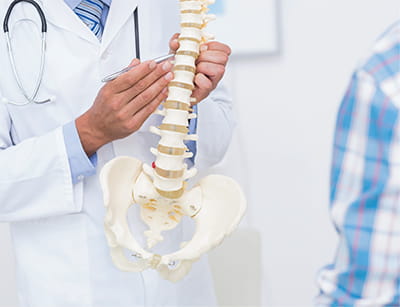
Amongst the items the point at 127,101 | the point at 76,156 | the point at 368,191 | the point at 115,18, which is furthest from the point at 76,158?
the point at 368,191

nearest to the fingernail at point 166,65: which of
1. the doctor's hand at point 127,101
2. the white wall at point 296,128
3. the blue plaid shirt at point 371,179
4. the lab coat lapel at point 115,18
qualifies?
the doctor's hand at point 127,101

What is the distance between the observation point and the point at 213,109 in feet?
3.69

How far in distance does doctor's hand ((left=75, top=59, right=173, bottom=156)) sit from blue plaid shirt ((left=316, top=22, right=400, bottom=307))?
1.46 ft

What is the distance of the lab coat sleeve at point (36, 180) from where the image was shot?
0.99 metres

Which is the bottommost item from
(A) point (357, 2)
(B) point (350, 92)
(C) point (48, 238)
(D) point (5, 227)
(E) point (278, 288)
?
(E) point (278, 288)

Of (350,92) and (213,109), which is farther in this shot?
(213,109)

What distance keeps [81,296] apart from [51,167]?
22cm

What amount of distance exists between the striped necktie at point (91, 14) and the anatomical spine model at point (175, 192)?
0.20 m

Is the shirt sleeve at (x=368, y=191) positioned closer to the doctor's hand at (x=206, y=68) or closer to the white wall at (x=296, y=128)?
the doctor's hand at (x=206, y=68)

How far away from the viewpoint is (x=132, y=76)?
92 centimetres

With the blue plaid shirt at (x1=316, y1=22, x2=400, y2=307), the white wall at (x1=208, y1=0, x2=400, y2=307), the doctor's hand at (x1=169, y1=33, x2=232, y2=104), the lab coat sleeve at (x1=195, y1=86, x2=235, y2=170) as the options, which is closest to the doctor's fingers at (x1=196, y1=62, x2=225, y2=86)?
the doctor's hand at (x1=169, y1=33, x2=232, y2=104)

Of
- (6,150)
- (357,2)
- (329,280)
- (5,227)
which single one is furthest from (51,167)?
(357,2)

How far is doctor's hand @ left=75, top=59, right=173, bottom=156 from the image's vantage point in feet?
3.01

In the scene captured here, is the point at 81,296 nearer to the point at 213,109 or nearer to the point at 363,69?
the point at 213,109
